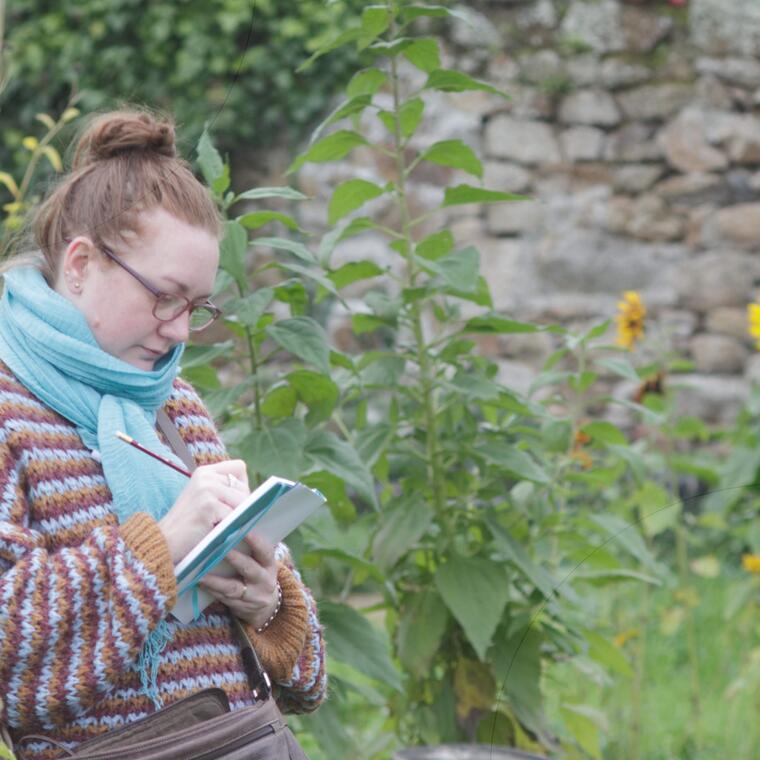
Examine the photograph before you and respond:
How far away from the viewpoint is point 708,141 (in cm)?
517

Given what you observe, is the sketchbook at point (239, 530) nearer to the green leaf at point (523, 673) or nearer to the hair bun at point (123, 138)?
the hair bun at point (123, 138)

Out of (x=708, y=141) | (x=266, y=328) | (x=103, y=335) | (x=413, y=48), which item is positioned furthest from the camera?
(x=708, y=141)

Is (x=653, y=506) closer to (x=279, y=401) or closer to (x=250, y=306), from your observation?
(x=279, y=401)

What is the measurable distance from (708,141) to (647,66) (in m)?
0.38

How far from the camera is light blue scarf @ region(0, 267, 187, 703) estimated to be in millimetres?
1254

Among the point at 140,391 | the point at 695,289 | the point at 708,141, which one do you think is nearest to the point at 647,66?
the point at 708,141

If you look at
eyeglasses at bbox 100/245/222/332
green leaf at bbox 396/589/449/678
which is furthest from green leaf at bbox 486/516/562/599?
eyeglasses at bbox 100/245/222/332

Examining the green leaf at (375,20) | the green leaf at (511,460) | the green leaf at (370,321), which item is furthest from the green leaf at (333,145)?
the green leaf at (511,460)

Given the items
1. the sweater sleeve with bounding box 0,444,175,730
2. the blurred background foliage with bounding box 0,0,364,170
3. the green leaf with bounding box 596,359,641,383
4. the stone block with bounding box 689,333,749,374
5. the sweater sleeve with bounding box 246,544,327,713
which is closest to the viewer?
the sweater sleeve with bounding box 0,444,175,730

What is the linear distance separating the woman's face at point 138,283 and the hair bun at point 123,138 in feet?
0.32

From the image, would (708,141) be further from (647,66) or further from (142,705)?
(142,705)

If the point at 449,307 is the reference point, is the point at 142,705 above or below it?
above

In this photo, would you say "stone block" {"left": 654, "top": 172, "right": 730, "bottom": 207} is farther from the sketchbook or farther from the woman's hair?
the sketchbook

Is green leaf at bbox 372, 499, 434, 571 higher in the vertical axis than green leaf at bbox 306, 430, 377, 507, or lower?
lower
